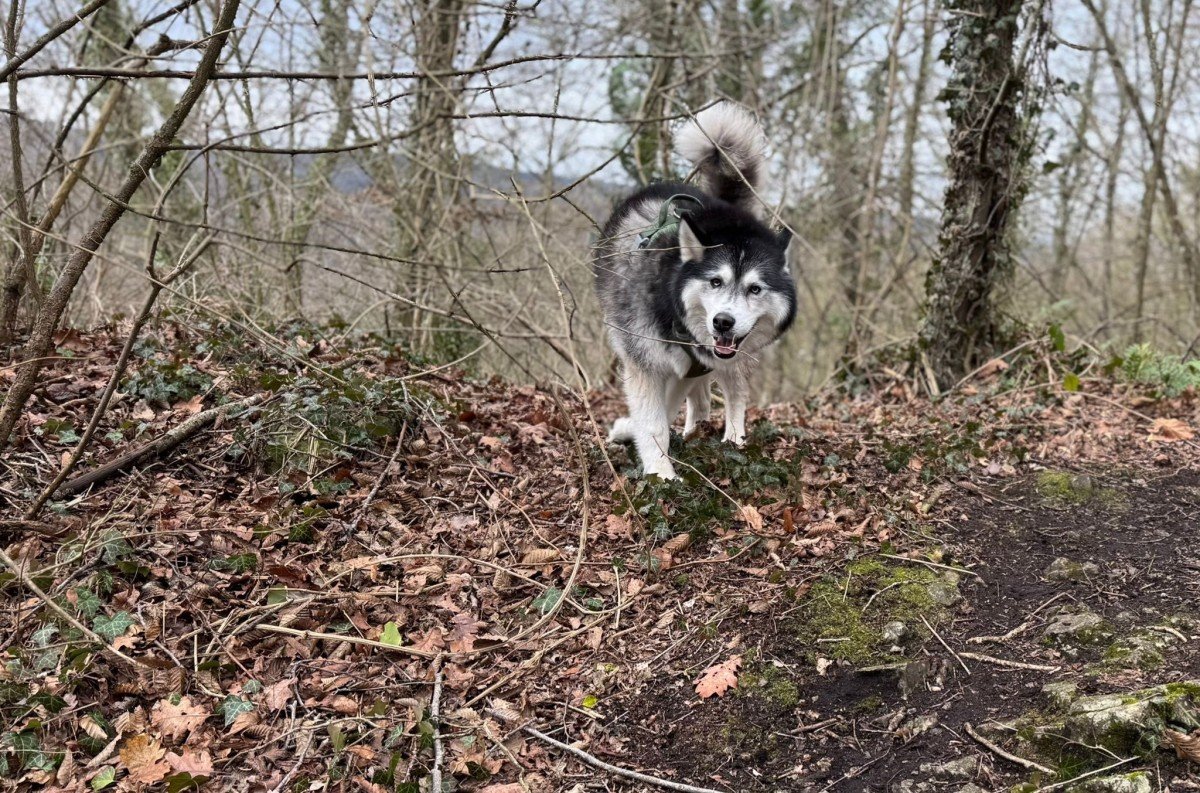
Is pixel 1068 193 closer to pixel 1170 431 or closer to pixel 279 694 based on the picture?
pixel 1170 431

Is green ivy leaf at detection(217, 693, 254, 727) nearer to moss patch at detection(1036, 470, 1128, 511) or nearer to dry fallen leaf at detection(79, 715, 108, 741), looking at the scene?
dry fallen leaf at detection(79, 715, 108, 741)

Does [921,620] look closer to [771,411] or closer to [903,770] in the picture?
[903,770]

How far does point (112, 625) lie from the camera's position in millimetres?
3492

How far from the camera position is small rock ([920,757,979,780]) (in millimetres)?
2861

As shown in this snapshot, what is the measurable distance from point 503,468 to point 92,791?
2586mm

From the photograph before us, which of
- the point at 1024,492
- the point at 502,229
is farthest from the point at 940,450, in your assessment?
the point at 502,229

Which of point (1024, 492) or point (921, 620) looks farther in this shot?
point (1024, 492)

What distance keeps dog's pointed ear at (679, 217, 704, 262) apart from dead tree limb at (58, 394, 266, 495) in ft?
8.29

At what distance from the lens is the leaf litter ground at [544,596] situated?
123 inches

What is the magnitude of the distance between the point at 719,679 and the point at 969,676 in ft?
3.14

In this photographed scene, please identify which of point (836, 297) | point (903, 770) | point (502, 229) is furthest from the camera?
point (836, 297)

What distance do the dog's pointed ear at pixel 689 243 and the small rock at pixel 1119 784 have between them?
3.04 m

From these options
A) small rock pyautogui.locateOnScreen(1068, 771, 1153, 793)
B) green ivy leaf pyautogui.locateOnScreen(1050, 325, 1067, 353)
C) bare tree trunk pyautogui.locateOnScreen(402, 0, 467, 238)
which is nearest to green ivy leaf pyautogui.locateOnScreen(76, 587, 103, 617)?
small rock pyautogui.locateOnScreen(1068, 771, 1153, 793)

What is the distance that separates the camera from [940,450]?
208 inches
